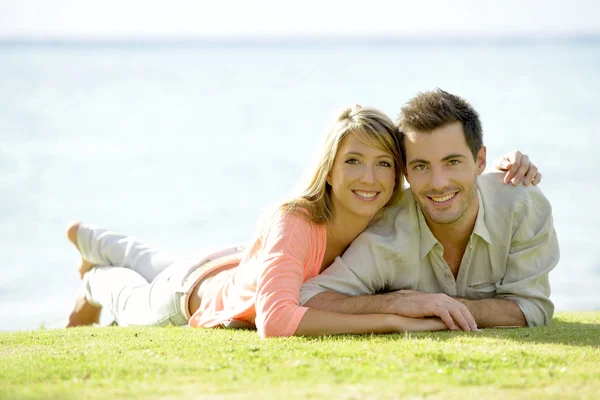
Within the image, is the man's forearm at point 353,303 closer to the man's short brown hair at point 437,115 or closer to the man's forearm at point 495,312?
the man's forearm at point 495,312

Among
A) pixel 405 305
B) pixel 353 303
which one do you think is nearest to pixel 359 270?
pixel 353 303

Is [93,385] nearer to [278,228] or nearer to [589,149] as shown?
[278,228]

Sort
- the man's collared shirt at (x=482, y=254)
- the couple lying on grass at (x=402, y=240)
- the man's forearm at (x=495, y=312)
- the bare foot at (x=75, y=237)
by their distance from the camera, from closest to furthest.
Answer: the couple lying on grass at (x=402, y=240)
the man's forearm at (x=495, y=312)
the man's collared shirt at (x=482, y=254)
the bare foot at (x=75, y=237)

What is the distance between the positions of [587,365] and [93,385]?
2.18 metres

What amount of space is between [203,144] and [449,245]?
22445mm

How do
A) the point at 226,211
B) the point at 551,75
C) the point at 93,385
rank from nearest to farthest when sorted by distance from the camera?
the point at 93,385, the point at 226,211, the point at 551,75

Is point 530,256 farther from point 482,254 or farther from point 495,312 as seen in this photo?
point 495,312

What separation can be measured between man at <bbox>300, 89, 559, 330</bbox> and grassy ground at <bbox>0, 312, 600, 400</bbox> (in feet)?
A: 0.84

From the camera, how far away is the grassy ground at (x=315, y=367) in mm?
3588

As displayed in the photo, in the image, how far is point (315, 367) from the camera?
3.99m

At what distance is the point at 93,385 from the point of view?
3.75 metres

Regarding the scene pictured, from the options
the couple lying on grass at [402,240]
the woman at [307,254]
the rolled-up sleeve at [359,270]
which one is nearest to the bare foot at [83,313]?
the woman at [307,254]

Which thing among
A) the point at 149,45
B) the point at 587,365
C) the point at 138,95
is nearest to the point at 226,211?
the point at 587,365

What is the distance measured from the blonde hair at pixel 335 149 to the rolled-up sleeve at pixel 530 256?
77 centimetres
